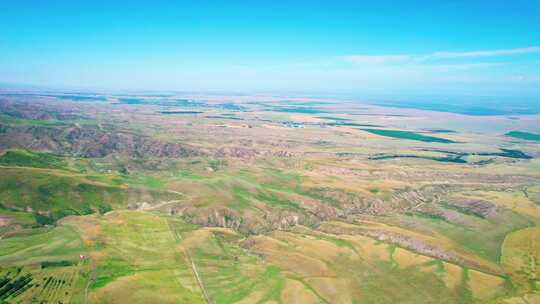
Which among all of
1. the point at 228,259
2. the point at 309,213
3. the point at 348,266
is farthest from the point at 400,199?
the point at 228,259

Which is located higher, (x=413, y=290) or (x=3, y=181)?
(x=3, y=181)

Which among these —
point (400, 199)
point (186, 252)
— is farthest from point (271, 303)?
point (400, 199)

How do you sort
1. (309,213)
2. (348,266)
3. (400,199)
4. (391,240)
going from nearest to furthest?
(348,266) → (391,240) → (309,213) → (400,199)

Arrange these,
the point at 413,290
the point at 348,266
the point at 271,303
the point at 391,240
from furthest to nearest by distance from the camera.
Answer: the point at 391,240 → the point at 348,266 → the point at 413,290 → the point at 271,303

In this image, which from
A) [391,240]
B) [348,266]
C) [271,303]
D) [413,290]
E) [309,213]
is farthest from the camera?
[309,213]

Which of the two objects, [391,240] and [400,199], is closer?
[391,240]

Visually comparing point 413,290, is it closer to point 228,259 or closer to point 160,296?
point 228,259

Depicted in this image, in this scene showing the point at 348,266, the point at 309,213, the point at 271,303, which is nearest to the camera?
the point at 271,303

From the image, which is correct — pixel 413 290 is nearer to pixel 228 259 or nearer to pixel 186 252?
pixel 228 259

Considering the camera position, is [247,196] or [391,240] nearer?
[391,240]
